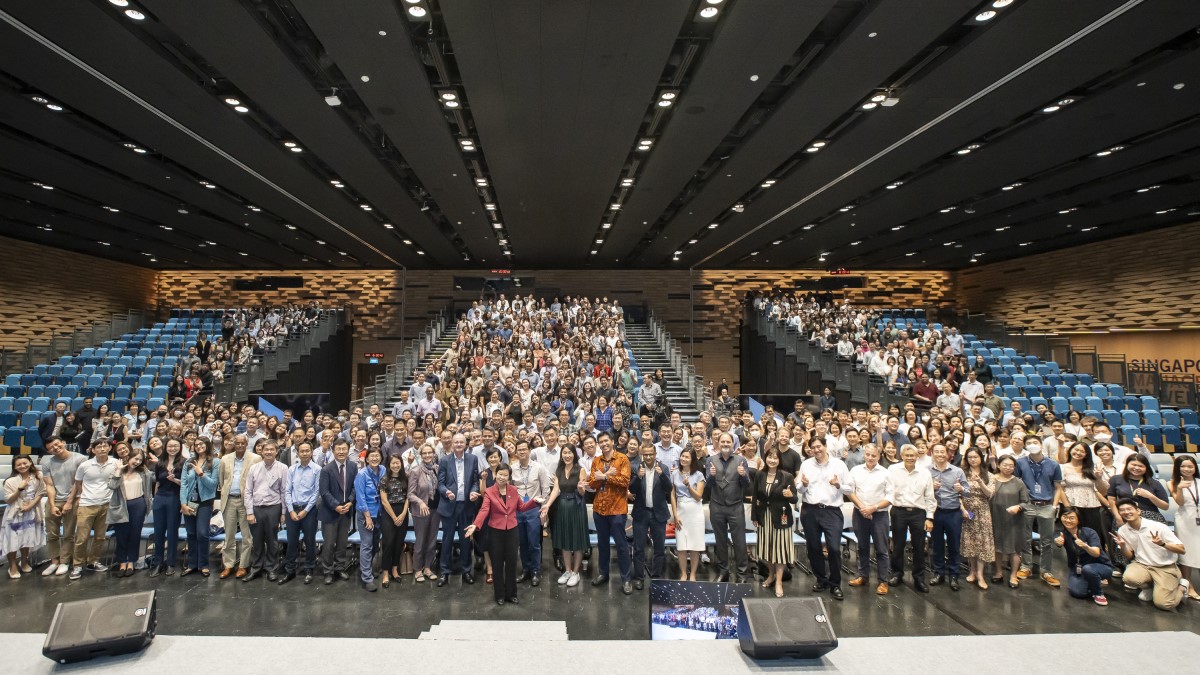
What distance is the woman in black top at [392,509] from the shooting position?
665 cm

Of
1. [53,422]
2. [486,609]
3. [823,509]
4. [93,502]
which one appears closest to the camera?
[486,609]

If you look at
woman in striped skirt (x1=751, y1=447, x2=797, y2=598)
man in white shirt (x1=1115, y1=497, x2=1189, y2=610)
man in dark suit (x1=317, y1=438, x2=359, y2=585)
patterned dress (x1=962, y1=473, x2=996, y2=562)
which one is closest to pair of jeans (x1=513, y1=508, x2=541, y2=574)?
man in dark suit (x1=317, y1=438, x2=359, y2=585)

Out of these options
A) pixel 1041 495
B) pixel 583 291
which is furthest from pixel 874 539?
pixel 583 291

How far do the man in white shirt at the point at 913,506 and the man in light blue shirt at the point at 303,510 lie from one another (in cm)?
598

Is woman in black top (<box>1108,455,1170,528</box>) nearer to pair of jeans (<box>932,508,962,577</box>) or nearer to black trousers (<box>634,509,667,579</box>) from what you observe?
pair of jeans (<box>932,508,962,577</box>)

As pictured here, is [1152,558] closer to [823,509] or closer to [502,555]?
[823,509]

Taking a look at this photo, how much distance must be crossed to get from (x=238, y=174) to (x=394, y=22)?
7921 millimetres

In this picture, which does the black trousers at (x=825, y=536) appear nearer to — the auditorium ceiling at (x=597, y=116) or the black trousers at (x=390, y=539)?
the black trousers at (x=390, y=539)

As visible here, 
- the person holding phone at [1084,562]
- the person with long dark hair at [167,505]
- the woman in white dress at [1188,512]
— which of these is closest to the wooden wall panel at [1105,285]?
the woman in white dress at [1188,512]

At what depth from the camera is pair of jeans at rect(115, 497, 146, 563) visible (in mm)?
6941

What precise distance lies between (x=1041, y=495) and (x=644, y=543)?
4.29m

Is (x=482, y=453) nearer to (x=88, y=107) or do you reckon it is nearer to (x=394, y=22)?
(x=394, y=22)

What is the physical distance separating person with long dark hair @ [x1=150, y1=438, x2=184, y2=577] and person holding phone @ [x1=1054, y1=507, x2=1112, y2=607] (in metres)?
9.18

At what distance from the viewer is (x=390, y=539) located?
671 cm
